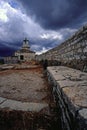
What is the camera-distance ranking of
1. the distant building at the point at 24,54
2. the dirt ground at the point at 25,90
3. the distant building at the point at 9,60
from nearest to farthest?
the dirt ground at the point at 25,90, the distant building at the point at 9,60, the distant building at the point at 24,54

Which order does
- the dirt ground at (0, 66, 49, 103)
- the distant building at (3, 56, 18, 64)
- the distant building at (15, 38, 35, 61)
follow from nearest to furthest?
the dirt ground at (0, 66, 49, 103)
the distant building at (3, 56, 18, 64)
the distant building at (15, 38, 35, 61)

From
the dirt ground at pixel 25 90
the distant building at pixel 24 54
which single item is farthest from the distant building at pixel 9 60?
the dirt ground at pixel 25 90

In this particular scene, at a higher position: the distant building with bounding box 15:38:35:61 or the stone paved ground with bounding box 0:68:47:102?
the distant building with bounding box 15:38:35:61

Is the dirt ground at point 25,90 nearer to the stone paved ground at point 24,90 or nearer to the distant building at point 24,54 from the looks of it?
the stone paved ground at point 24,90

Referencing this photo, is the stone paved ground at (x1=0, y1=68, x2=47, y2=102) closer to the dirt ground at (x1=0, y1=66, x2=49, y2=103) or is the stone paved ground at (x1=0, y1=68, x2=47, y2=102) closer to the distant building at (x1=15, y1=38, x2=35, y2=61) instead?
the dirt ground at (x1=0, y1=66, x2=49, y2=103)

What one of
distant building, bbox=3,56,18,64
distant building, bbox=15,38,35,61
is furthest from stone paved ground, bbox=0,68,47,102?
distant building, bbox=15,38,35,61

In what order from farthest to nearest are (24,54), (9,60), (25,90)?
(24,54)
(9,60)
(25,90)

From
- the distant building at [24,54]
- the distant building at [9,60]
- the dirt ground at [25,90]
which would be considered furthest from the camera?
the distant building at [24,54]

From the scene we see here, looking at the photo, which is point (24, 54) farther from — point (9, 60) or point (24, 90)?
point (24, 90)

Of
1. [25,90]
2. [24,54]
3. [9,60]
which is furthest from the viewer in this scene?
[24,54]

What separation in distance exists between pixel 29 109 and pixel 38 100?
2.51 ft

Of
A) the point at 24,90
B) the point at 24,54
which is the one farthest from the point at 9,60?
the point at 24,90

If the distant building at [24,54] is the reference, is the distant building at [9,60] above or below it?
below

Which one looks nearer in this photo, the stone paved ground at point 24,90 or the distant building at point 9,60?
the stone paved ground at point 24,90
